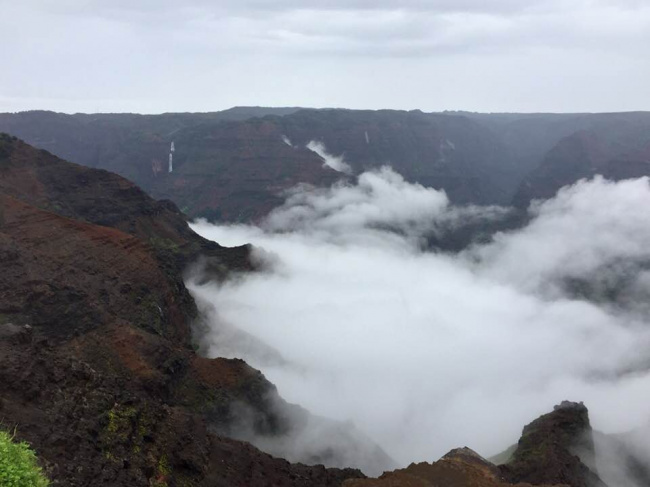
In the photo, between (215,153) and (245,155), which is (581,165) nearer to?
(245,155)

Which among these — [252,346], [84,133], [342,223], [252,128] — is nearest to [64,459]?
[252,346]

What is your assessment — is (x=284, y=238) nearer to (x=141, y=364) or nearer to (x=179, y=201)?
(x=179, y=201)

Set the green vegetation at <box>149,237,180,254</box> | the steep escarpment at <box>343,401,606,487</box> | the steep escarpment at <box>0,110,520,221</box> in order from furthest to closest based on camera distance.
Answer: the steep escarpment at <box>0,110,520,221</box>
the green vegetation at <box>149,237,180,254</box>
the steep escarpment at <box>343,401,606,487</box>

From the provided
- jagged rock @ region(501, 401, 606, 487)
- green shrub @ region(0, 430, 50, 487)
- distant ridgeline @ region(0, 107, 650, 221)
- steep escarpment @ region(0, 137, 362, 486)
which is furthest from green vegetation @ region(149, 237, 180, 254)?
distant ridgeline @ region(0, 107, 650, 221)

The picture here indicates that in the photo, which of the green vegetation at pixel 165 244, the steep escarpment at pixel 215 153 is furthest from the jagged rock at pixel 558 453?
the steep escarpment at pixel 215 153

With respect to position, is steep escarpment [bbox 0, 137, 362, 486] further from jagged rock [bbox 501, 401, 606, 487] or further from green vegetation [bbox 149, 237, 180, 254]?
jagged rock [bbox 501, 401, 606, 487]
